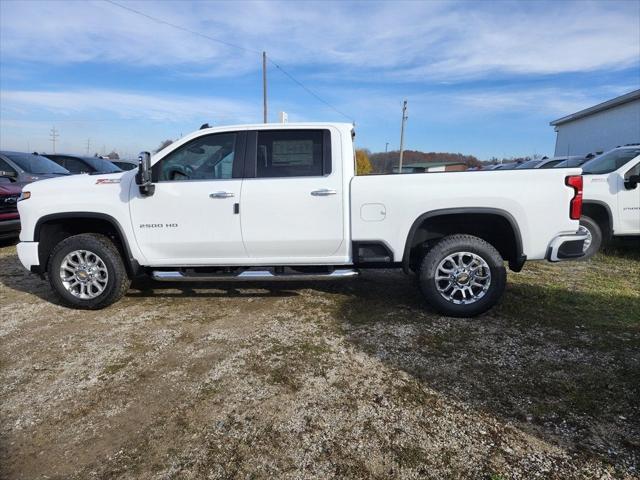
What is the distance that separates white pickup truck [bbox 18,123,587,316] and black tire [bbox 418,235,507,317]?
10mm

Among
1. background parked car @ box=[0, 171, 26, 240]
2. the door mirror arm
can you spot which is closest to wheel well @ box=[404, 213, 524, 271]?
background parked car @ box=[0, 171, 26, 240]

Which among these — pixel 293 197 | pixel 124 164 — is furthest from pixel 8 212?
pixel 124 164

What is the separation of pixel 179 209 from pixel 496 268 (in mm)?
3181

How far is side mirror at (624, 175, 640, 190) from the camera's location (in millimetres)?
6086

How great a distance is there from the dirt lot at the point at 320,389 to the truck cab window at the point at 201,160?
1442 mm

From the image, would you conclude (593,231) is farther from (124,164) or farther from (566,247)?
(124,164)

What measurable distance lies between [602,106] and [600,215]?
67.5 feet

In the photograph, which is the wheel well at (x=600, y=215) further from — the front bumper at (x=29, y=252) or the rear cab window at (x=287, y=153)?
the front bumper at (x=29, y=252)

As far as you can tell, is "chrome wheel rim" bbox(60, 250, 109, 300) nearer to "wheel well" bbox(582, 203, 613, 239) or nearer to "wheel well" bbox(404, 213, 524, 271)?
"wheel well" bbox(404, 213, 524, 271)

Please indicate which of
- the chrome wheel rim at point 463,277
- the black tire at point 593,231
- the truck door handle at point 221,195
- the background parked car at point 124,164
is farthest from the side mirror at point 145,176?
the background parked car at point 124,164

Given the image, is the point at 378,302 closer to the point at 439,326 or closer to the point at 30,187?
the point at 439,326

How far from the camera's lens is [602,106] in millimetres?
22312

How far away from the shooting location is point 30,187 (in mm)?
4340

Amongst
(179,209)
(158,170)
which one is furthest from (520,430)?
(158,170)
